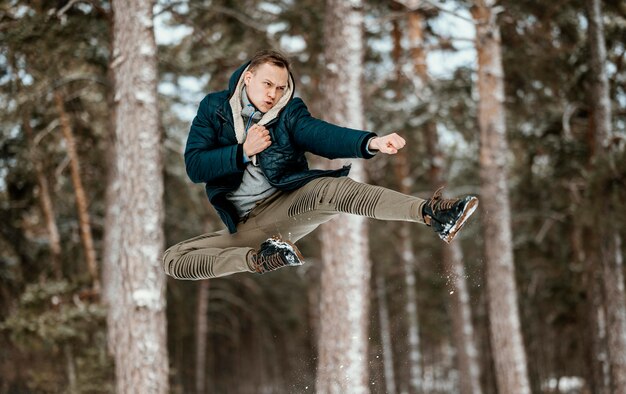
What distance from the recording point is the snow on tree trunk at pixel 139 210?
6957mm

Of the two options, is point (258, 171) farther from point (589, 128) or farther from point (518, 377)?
point (589, 128)

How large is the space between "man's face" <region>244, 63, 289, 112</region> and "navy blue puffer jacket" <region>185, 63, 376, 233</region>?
3.7 inches

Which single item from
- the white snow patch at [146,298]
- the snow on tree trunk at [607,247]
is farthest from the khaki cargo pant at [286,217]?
the snow on tree trunk at [607,247]

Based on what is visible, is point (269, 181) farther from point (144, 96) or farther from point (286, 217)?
point (144, 96)

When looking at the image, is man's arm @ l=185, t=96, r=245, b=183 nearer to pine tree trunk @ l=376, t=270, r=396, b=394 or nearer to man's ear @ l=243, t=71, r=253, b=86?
man's ear @ l=243, t=71, r=253, b=86

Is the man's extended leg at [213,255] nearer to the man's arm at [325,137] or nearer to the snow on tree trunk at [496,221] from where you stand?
the man's arm at [325,137]

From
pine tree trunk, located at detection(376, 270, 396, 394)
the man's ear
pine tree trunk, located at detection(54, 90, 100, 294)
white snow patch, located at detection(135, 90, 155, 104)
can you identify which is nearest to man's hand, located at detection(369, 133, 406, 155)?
the man's ear

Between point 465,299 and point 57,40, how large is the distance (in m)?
8.61

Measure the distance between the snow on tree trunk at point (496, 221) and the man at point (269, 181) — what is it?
21.2 ft

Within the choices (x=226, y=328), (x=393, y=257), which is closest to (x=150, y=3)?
(x=393, y=257)

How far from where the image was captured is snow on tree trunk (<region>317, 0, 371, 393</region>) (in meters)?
8.67

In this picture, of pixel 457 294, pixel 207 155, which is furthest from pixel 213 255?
pixel 457 294

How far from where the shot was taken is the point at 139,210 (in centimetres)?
703

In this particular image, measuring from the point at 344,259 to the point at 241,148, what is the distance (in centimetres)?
493
